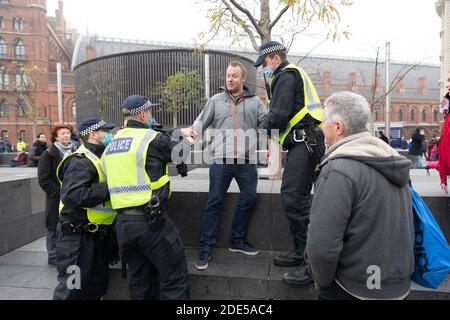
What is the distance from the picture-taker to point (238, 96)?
12.2 feet

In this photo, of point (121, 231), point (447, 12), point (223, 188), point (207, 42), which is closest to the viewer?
point (121, 231)

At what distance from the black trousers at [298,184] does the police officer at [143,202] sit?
1016 mm

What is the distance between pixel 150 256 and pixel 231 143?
139 cm

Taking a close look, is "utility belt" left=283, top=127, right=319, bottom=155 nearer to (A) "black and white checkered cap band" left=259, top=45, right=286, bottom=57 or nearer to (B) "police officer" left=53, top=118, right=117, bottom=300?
(A) "black and white checkered cap band" left=259, top=45, right=286, bottom=57

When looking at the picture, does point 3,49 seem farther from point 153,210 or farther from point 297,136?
point 297,136

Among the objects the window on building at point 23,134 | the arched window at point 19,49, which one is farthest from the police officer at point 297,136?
the arched window at point 19,49

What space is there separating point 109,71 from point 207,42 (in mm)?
21404

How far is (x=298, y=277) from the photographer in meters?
3.14

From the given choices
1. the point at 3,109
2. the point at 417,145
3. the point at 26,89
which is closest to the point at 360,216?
the point at 417,145

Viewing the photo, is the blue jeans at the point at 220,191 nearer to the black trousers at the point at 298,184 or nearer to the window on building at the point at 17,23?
the black trousers at the point at 298,184

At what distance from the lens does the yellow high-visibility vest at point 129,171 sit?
281 cm
